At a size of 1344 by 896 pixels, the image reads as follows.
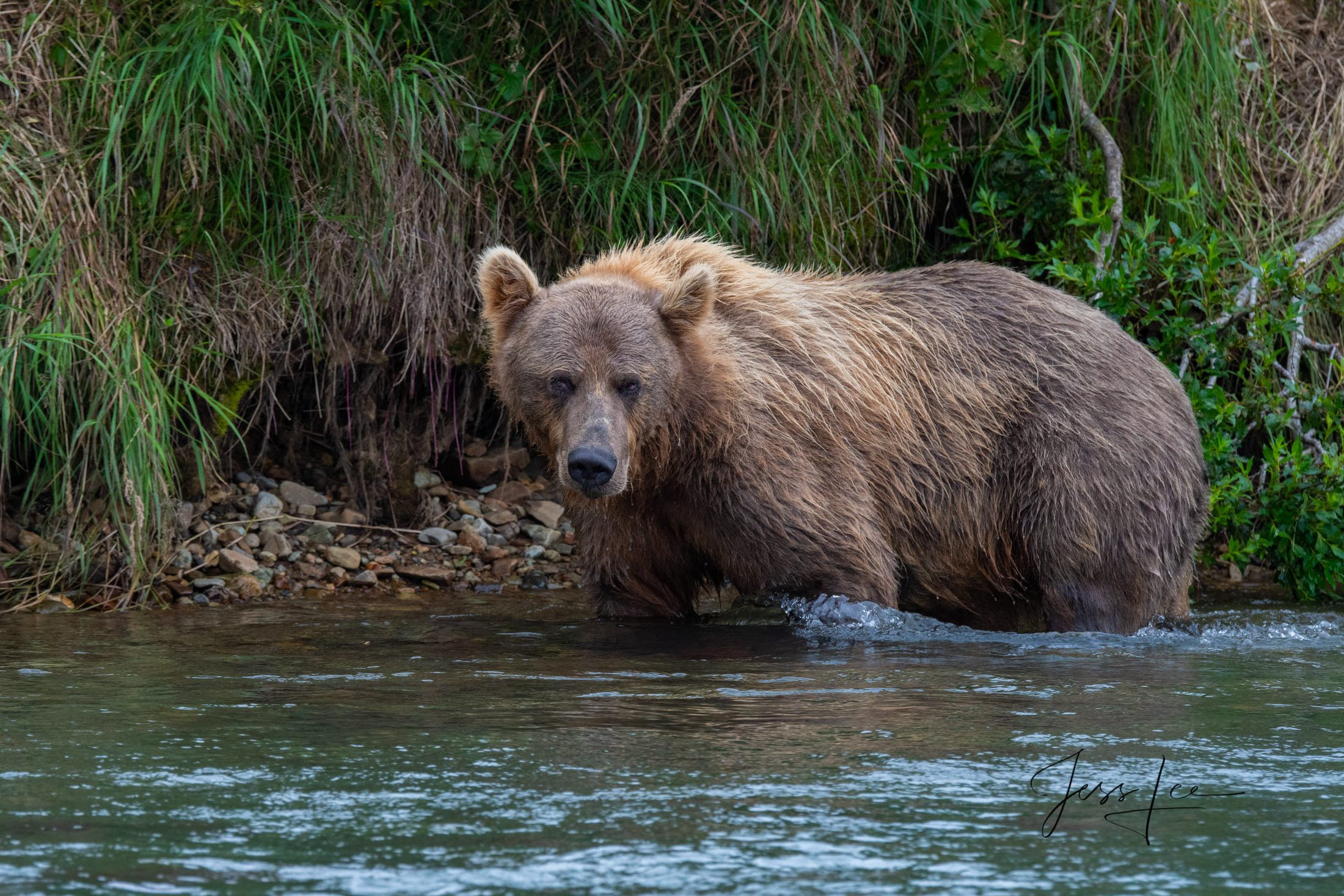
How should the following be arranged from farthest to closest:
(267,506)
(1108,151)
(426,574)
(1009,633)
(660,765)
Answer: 1. (1108,151)
2. (267,506)
3. (426,574)
4. (1009,633)
5. (660,765)

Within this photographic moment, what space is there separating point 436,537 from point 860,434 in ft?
7.84

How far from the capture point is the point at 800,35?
671cm

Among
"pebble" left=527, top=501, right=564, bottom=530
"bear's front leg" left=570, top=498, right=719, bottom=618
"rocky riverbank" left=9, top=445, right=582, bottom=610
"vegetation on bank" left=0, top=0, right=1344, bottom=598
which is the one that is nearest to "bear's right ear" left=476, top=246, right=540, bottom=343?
"bear's front leg" left=570, top=498, right=719, bottom=618

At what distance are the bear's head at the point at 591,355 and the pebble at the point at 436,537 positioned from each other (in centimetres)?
182

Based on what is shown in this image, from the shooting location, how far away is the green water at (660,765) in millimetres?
2430

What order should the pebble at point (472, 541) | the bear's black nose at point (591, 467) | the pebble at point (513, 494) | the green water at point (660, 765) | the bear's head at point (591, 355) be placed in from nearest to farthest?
the green water at point (660, 765)
the bear's black nose at point (591, 467)
the bear's head at point (591, 355)
the pebble at point (472, 541)
the pebble at point (513, 494)

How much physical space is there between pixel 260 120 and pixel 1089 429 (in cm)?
367

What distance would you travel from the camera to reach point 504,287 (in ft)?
17.3

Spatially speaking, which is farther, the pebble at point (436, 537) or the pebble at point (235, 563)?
the pebble at point (436, 537)

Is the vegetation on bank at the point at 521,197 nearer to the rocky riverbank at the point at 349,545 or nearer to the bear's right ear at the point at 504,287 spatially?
the rocky riverbank at the point at 349,545
